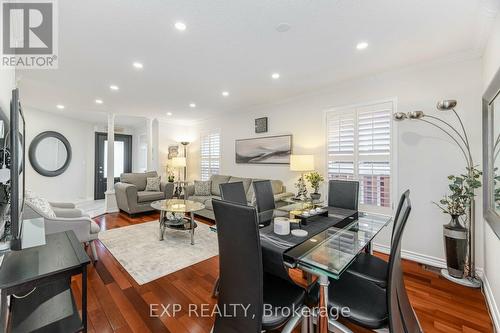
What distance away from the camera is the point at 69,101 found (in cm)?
446

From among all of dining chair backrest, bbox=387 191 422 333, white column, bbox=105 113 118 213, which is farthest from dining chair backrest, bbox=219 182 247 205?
white column, bbox=105 113 118 213

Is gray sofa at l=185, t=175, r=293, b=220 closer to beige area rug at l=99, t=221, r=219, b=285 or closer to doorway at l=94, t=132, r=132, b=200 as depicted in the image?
beige area rug at l=99, t=221, r=219, b=285

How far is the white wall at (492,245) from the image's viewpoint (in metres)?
1.78

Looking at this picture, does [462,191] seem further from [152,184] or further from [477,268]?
[152,184]

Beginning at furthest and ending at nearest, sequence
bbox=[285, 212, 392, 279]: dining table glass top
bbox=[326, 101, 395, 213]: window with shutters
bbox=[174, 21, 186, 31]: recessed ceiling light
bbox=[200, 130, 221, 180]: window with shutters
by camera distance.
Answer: bbox=[200, 130, 221, 180]: window with shutters, bbox=[326, 101, 395, 213]: window with shutters, bbox=[174, 21, 186, 31]: recessed ceiling light, bbox=[285, 212, 392, 279]: dining table glass top

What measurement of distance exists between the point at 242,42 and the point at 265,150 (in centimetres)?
263

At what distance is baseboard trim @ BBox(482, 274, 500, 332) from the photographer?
169 cm

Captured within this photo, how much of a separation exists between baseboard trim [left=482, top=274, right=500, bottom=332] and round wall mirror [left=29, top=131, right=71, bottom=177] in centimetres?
811

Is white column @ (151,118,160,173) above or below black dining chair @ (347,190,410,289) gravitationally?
above

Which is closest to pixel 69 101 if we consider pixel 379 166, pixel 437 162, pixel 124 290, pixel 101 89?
pixel 101 89

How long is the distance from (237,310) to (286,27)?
7.62 feet

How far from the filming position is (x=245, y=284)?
4.14 feet

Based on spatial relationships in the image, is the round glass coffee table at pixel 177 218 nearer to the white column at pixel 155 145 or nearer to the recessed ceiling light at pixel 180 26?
the recessed ceiling light at pixel 180 26

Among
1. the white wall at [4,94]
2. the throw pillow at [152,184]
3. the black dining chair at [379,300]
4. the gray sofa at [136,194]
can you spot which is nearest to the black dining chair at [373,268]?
the black dining chair at [379,300]
